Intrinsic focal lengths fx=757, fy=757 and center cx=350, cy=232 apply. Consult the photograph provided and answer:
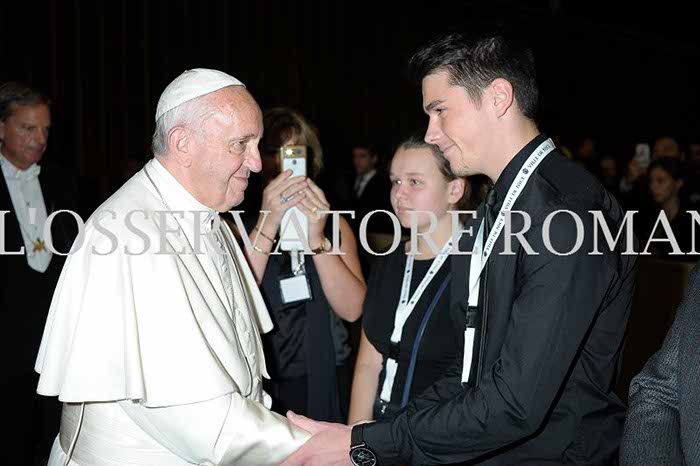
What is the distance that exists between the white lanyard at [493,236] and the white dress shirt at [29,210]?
3.07 m

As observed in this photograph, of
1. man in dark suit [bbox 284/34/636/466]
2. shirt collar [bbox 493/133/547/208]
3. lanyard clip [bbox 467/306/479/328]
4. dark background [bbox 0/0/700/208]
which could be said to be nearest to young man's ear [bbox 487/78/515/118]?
man in dark suit [bbox 284/34/636/466]

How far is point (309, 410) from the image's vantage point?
120 inches

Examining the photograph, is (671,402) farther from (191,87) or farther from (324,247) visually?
(324,247)

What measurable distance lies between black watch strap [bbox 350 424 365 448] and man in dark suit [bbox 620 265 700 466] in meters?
0.75

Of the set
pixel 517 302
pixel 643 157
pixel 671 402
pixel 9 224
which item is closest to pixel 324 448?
pixel 517 302

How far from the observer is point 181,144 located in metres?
2.03

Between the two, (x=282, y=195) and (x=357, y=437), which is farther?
(x=282, y=195)

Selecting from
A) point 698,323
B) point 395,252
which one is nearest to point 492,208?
point 698,323

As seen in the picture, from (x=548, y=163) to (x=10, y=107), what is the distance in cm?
342

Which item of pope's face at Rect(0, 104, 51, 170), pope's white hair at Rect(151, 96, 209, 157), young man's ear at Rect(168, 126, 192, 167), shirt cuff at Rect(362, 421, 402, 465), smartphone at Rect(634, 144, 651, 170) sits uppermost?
smartphone at Rect(634, 144, 651, 170)

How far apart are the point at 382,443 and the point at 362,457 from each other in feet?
0.26

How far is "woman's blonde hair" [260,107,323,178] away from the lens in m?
3.12

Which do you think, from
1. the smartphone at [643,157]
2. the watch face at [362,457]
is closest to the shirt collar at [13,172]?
the watch face at [362,457]

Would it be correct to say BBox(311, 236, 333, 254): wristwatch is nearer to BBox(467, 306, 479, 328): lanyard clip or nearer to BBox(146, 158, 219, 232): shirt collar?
BBox(146, 158, 219, 232): shirt collar
